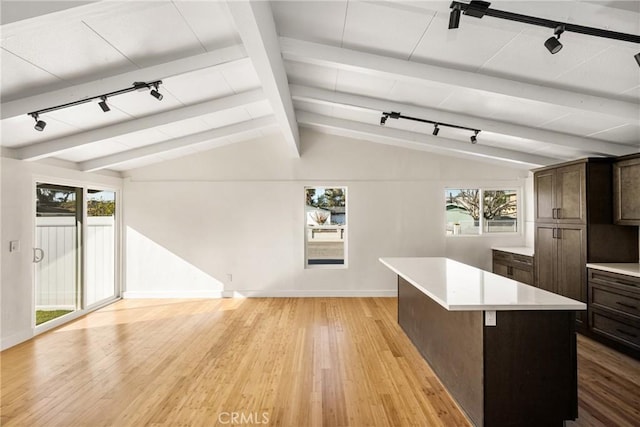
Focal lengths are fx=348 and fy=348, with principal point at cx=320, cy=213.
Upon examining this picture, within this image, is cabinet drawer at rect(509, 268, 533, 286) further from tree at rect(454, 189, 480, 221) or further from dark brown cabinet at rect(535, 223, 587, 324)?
tree at rect(454, 189, 480, 221)

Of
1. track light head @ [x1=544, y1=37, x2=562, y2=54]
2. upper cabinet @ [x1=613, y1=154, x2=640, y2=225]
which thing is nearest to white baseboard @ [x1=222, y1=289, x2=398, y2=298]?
upper cabinet @ [x1=613, y1=154, x2=640, y2=225]

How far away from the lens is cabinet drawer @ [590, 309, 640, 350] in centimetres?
327

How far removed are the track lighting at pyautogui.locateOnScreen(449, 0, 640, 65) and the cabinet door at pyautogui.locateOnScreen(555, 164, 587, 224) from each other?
2.31 metres

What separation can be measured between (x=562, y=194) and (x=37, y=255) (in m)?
6.36

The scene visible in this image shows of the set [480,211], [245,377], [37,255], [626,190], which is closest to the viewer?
[245,377]

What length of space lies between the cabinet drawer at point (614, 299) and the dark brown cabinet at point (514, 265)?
1069 millimetres

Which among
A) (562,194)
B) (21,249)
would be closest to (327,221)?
(562,194)

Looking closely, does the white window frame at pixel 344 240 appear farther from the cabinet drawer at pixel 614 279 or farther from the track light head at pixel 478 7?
the track light head at pixel 478 7

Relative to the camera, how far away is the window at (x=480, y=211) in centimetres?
611

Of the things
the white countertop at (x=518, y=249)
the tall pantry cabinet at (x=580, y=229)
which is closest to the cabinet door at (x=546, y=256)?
the tall pantry cabinet at (x=580, y=229)

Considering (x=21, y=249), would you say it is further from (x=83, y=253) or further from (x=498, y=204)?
(x=498, y=204)

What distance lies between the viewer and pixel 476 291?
2514mm

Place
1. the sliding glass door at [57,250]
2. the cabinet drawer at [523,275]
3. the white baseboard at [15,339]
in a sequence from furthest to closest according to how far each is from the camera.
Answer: the cabinet drawer at [523,275], the sliding glass door at [57,250], the white baseboard at [15,339]

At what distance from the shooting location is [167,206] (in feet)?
19.7
